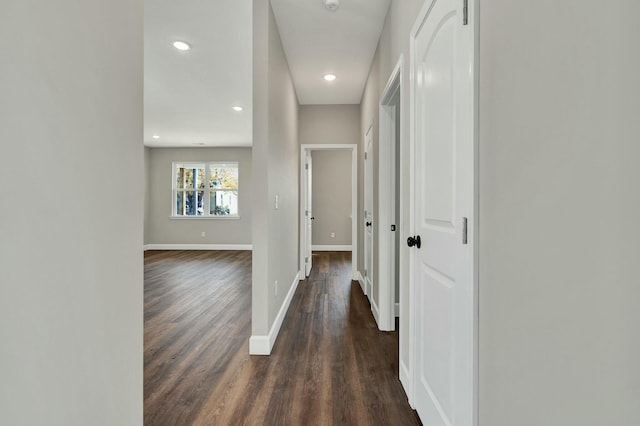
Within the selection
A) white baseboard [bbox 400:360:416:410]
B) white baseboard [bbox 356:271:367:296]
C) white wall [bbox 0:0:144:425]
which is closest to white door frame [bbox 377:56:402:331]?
white baseboard [bbox 400:360:416:410]

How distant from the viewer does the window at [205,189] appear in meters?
8.63

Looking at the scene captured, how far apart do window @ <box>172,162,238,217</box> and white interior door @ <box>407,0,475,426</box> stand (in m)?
7.42

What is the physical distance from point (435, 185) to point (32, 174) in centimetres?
133

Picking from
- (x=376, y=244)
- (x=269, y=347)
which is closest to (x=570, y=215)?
(x=269, y=347)

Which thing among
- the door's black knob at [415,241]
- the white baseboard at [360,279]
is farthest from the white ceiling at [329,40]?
the white baseboard at [360,279]

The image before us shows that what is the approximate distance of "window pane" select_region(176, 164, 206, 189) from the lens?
867 cm

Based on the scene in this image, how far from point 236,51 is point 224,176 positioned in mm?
5549

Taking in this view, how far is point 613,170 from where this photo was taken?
1.86ft

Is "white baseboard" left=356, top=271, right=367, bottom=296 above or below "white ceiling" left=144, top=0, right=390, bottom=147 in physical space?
below

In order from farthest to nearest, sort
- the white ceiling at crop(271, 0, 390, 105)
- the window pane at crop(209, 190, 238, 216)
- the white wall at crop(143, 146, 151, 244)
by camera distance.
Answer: the window pane at crop(209, 190, 238, 216)
the white wall at crop(143, 146, 151, 244)
the white ceiling at crop(271, 0, 390, 105)

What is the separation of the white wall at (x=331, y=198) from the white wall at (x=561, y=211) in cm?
705

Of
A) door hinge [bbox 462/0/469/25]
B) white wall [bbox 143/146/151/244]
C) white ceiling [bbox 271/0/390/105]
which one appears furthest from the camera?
white wall [bbox 143/146/151/244]

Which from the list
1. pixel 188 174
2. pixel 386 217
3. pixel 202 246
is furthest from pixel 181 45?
pixel 202 246

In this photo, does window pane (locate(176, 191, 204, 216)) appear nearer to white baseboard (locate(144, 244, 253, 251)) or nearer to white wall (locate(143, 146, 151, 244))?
white wall (locate(143, 146, 151, 244))
